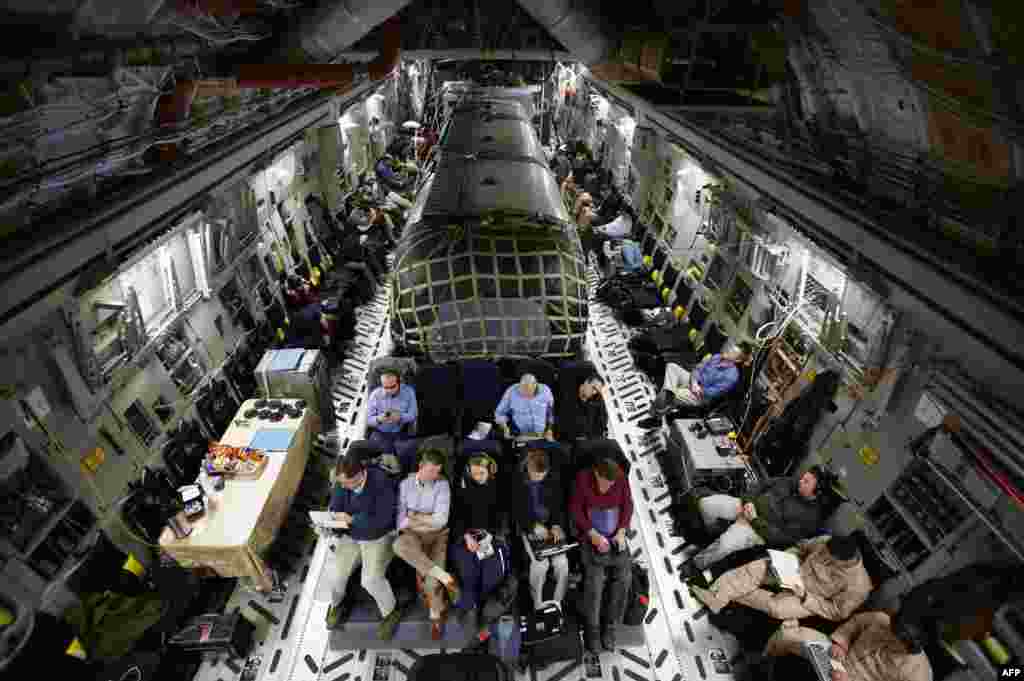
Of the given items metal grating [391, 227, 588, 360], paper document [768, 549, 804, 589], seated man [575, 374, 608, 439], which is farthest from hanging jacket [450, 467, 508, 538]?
paper document [768, 549, 804, 589]

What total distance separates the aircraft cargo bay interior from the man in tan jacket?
0.03 m

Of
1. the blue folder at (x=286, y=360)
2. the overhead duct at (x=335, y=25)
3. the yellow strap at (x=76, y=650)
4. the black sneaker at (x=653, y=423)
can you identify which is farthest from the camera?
the black sneaker at (x=653, y=423)

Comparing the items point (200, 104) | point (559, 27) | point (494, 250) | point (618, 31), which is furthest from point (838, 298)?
point (200, 104)

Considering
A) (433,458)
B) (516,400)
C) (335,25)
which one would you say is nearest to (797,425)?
(516,400)

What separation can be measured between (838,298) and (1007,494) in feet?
7.38

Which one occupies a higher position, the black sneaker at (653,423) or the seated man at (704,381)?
the seated man at (704,381)

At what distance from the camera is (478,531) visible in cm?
422

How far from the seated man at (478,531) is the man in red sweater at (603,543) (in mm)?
670

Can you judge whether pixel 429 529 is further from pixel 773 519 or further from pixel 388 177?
pixel 388 177

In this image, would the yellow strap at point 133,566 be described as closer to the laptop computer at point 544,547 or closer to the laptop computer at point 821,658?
the laptop computer at point 544,547

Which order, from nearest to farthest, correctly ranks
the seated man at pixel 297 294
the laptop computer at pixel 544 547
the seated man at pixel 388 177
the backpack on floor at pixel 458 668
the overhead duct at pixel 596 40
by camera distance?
the backpack on floor at pixel 458 668
the laptop computer at pixel 544 547
the overhead duct at pixel 596 40
the seated man at pixel 297 294
the seated man at pixel 388 177

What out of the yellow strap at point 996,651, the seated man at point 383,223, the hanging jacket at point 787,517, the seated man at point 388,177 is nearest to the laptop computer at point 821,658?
the yellow strap at point 996,651

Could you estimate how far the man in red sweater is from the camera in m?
4.20

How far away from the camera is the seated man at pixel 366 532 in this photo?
13.7ft
